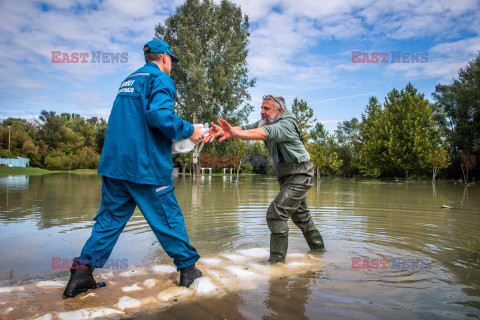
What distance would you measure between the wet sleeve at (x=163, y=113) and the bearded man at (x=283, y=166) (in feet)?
1.96

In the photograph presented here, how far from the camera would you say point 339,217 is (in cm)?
684

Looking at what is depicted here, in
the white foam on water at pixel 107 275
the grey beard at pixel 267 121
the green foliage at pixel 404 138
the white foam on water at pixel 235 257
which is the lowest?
the white foam on water at pixel 107 275

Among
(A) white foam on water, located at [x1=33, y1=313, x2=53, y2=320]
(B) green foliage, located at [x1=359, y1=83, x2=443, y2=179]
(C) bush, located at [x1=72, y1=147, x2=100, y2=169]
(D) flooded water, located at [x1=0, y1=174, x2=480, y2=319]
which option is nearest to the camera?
(A) white foam on water, located at [x1=33, y1=313, x2=53, y2=320]

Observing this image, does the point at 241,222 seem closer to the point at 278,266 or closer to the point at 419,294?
the point at 278,266

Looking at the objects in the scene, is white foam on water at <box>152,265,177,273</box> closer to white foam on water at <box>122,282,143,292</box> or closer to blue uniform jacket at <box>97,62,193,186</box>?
white foam on water at <box>122,282,143,292</box>

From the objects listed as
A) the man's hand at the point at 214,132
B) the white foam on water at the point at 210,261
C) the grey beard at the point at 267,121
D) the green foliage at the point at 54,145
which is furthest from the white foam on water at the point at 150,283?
the green foliage at the point at 54,145

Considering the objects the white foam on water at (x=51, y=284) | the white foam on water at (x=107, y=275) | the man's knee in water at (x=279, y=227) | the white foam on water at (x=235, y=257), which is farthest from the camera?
the white foam on water at (x=235, y=257)

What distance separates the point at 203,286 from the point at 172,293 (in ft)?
0.88

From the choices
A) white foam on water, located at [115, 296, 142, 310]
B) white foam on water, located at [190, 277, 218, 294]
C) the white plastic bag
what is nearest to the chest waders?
white foam on water, located at [190, 277, 218, 294]

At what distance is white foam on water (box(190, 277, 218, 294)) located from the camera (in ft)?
8.79

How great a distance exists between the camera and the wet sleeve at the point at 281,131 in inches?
130

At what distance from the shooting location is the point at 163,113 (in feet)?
8.58

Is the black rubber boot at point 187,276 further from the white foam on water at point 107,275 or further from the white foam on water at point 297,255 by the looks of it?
the white foam on water at point 297,255

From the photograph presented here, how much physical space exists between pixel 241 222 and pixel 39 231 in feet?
11.4
